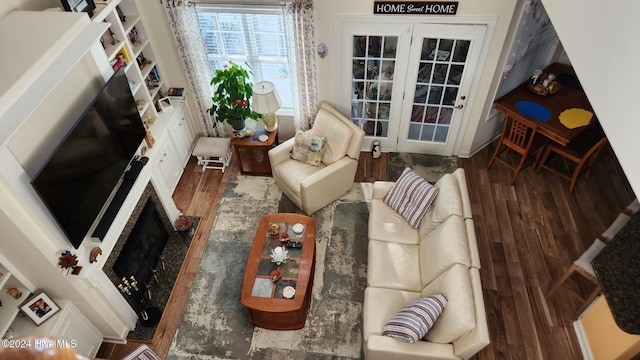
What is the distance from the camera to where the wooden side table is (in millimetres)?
5496

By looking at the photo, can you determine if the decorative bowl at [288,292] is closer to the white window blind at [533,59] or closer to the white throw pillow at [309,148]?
the white throw pillow at [309,148]

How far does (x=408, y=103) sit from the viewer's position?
5449 millimetres

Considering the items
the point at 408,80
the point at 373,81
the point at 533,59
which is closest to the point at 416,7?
the point at 408,80

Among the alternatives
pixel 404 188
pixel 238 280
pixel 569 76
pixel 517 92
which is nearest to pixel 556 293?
pixel 404 188

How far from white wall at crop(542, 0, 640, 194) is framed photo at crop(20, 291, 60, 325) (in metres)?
4.32

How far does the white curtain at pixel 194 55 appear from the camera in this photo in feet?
15.9

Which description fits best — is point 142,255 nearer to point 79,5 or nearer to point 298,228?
point 298,228

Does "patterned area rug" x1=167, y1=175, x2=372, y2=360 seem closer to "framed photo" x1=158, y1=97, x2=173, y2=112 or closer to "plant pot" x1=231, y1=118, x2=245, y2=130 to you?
"plant pot" x1=231, y1=118, x2=245, y2=130

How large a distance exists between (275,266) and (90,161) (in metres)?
1.93

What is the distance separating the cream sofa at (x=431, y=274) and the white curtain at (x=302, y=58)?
4.95 ft

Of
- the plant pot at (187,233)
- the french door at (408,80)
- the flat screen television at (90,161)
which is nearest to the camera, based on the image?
the flat screen television at (90,161)

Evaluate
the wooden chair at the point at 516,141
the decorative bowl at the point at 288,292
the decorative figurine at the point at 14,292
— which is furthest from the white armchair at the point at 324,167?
the decorative figurine at the point at 14,292

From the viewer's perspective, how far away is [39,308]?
11.5 ft

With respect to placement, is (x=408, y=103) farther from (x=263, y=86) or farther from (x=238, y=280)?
(x=238, y=280)
